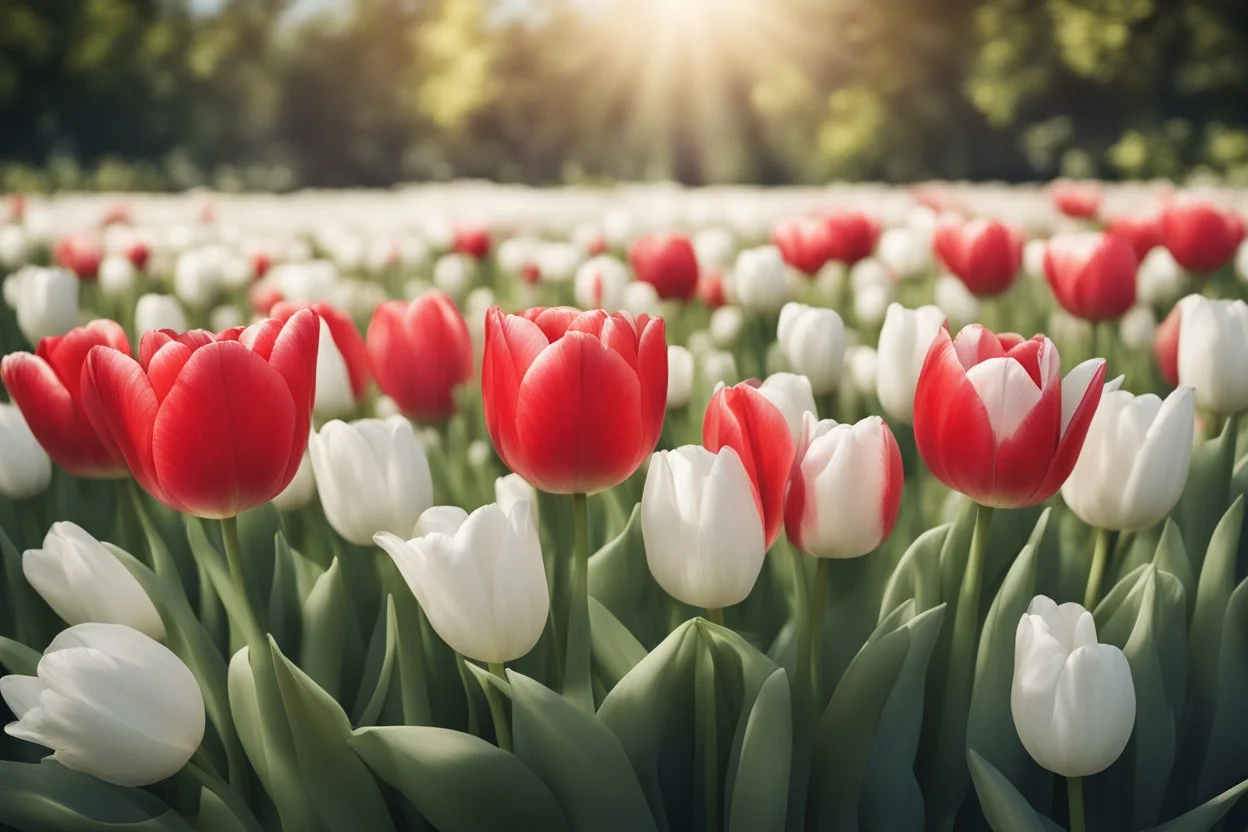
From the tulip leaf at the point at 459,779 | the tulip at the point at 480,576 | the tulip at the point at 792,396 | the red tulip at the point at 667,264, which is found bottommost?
the tulip leaf at the point at 459,779

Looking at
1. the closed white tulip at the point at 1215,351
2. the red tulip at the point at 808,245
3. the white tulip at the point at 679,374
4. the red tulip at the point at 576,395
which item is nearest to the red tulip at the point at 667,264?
the red tulip at the point at 808,245

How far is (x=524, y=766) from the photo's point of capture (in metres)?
1.22

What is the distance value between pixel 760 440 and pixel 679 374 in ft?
3.21

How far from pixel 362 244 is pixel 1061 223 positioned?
15.0 ft

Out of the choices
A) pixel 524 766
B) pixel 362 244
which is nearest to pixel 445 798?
pixel 524 766

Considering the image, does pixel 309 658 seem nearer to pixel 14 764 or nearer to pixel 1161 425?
pixel 14 764

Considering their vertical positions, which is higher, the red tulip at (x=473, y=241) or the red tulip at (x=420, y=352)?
the red tulip at (x=473, y=241)

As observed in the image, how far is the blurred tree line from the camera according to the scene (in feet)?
77.9

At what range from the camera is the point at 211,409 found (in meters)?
1.20

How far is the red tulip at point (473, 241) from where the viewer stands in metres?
4.89

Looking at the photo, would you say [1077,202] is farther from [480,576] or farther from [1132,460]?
[480,576]

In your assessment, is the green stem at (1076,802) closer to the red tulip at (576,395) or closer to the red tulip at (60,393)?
the red tulip at (576,395)

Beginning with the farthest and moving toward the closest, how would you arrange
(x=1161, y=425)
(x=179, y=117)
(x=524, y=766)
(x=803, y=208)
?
(x=179, y=117) → (x=803, y=208) → (x=1161, y=425) → (x=524, y=766)

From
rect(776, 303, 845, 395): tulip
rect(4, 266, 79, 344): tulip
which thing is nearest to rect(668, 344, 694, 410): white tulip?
rect(776, 303, 845, 395): tulip
